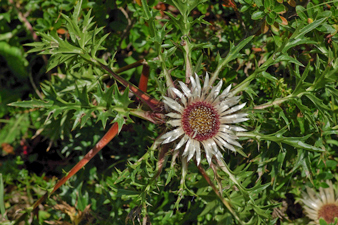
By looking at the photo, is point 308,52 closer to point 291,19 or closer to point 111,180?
point 291,19

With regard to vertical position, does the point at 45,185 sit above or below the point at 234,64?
below

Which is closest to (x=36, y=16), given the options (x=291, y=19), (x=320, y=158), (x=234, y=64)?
(x=234, y=64)

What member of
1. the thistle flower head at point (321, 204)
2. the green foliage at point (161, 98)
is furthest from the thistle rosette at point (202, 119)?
the thistle flower head at point (321, 204)

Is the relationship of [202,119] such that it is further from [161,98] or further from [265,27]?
[265,27]

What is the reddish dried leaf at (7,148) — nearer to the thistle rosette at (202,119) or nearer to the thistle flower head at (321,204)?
the thistle rosette at (202,119)

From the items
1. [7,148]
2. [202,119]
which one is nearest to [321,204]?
[202,119]

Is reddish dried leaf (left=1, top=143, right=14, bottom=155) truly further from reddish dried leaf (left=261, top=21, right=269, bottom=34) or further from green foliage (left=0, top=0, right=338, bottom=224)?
reddish dried leaf (left=261, top=21, right=269, bottom=34)
